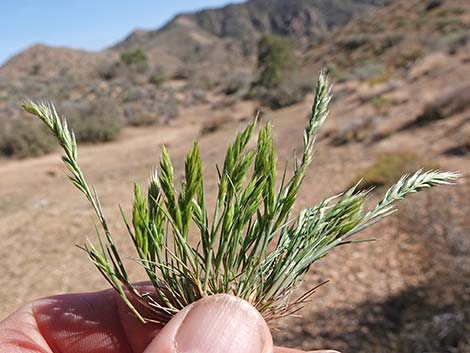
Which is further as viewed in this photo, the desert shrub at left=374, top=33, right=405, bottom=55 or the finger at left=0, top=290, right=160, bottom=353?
the desert shrub at left=374, top=33, right=405, bottom=55

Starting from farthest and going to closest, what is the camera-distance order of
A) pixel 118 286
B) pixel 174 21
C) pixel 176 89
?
pixel 174 21 < pixel 176 89 < pixel 118 286

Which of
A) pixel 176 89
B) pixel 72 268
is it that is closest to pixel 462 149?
pixel 72 268

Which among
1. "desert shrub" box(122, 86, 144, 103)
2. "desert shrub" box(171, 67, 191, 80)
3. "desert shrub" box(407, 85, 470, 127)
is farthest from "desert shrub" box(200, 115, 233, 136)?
"desert shrub" box(171, 67, 191, 80)

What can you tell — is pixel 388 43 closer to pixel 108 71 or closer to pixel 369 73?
pixel 369 73

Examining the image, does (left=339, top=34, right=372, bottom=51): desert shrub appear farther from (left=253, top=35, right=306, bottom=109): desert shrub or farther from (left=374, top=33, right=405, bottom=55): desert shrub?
(left=253, top=35, right=306, bottom=109): desert shrub

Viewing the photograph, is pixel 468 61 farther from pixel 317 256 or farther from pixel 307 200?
pixel 317 256
